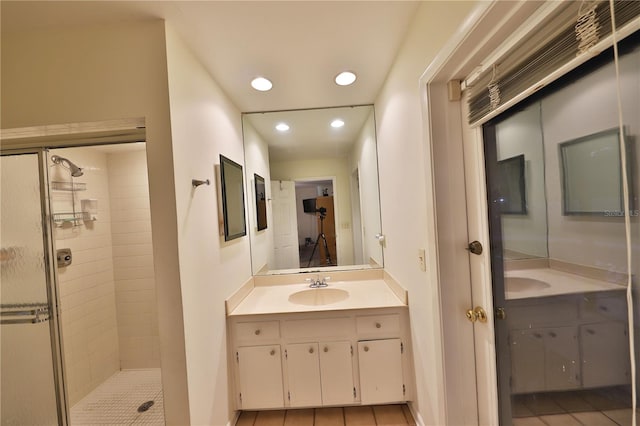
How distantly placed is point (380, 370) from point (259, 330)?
907mm

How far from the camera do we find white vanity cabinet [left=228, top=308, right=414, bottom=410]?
1.74m

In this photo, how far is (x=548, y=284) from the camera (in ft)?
2.72

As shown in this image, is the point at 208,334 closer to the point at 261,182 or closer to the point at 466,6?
the point at 261,182

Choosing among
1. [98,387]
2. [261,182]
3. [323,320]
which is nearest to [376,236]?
[323,320]

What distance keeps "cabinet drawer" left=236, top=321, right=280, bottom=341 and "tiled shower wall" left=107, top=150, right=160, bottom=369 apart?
1318 millimetres

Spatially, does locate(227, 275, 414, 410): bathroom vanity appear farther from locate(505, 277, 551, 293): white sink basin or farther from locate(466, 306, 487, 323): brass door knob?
locate(505, 277, 551, 293): white sink basin

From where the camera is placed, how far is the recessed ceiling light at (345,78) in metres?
1.76

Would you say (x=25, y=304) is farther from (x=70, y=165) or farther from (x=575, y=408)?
(x=575, y=408)

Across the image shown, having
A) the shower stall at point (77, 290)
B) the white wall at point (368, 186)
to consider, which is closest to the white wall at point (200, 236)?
the shower stall at point (77, 290)

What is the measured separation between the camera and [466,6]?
86cm

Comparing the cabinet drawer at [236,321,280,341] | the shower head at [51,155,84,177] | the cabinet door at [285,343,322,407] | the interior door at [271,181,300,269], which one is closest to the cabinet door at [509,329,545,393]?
the cabinet door at [285,343,322,407]

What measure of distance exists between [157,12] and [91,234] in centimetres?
215

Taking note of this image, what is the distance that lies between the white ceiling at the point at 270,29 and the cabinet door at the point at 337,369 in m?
1.94

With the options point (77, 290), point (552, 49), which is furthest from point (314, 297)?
point (77, 290)
